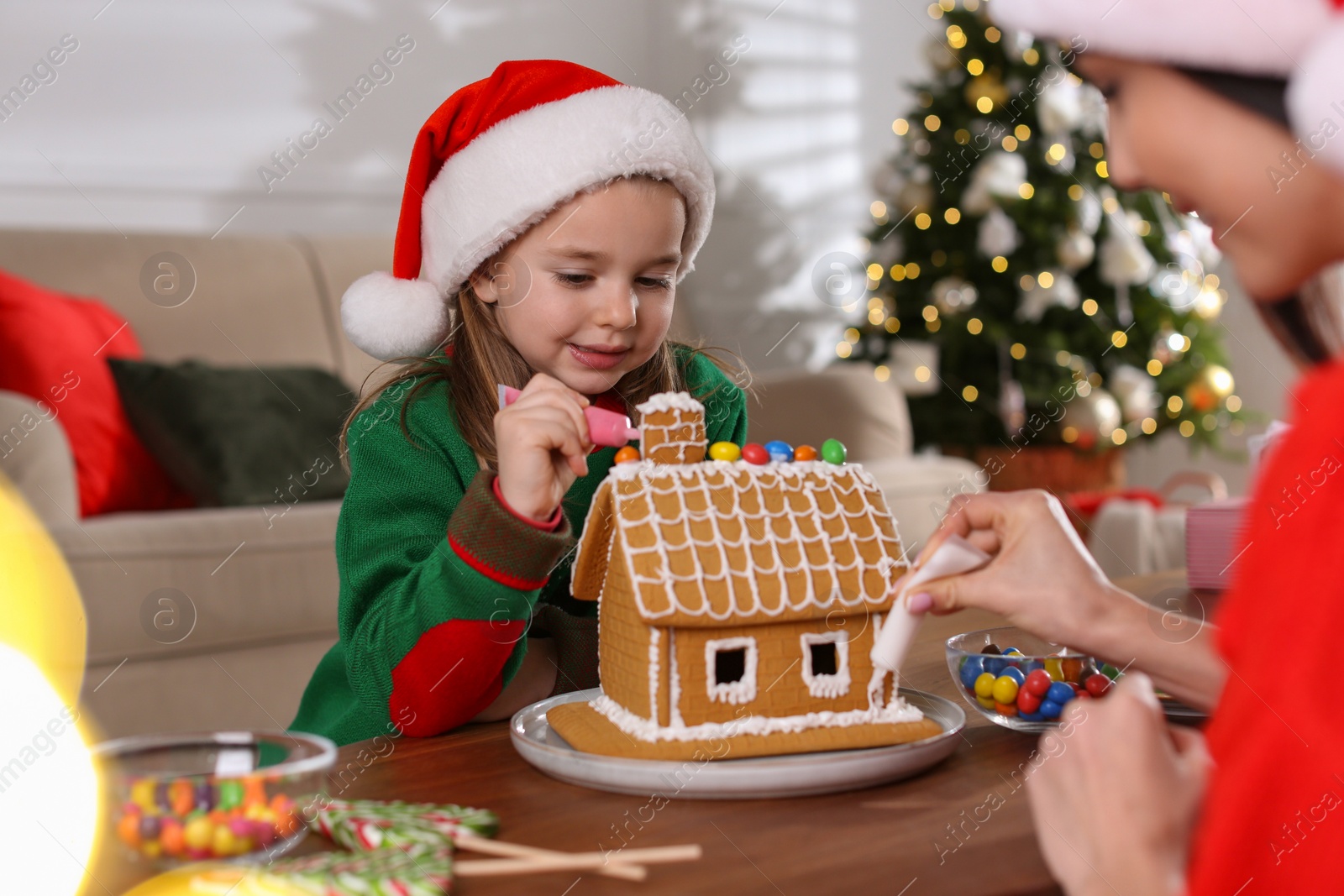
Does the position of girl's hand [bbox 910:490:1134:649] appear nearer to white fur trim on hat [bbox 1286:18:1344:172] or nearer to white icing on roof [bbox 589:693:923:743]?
white icing on roof [bbox 589:693:923:743]

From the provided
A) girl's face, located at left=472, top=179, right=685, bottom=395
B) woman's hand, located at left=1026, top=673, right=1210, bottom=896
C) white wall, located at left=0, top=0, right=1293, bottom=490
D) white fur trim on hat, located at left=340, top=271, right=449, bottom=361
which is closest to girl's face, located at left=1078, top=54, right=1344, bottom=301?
woman's hand, located at left=1026, top=673, right=1210, bottom=896

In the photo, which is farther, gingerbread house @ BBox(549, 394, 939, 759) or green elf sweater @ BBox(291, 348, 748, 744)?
green elf sweater @ BBox(291, 348, 748, 744)

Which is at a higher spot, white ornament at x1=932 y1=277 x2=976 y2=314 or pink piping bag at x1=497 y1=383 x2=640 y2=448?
pink piping bag at x1=497 y1=383 x2=640 y2=448

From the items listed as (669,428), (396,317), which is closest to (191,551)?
(396,317)

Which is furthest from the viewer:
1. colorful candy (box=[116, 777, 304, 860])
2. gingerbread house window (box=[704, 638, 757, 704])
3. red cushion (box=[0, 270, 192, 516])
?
red cushion (box=[0, 270, 192, 516])

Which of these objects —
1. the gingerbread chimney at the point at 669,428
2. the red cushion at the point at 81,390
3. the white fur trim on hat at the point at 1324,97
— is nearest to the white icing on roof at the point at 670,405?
the gingerbread chimney at the point at 669,428

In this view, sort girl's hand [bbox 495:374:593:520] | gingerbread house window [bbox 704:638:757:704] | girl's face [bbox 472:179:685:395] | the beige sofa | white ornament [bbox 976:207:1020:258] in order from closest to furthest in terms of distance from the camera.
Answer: gingerbread house window [bbox 704:638:757:704], girl's hand [bbox 495:374:593:520], girl's face [bbox 472:179:685:395], the beige sofa, white ornament [bbox 976:207:1020:258]

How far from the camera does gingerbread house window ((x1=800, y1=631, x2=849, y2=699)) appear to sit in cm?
84

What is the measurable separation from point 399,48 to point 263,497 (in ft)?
6.13

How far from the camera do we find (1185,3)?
0.55m

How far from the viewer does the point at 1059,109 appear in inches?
151

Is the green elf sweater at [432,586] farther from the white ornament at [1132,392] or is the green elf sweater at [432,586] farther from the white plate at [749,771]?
the white ornament at [1132,392]

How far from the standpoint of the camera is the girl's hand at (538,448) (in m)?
0.93

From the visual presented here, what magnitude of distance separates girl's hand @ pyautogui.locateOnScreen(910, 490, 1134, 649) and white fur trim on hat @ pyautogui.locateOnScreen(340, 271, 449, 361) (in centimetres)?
73
